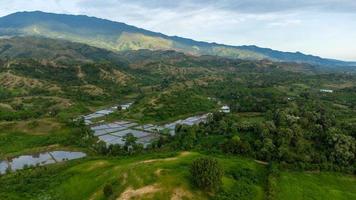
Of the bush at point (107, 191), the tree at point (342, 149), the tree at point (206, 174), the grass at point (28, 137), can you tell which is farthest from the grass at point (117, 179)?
the grass at point (28, 137)

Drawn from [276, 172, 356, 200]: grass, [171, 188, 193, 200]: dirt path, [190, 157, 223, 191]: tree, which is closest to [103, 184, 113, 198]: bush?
[171, 188, 193, 200]: dirt path

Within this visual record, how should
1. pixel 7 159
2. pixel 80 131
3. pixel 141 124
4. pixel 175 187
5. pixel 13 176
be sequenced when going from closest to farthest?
pixel 175 187 < pixel 13 176 < pixel 7 159 < pixel 80 131 < pixel 141 124

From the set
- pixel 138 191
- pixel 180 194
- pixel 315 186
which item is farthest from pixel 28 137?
pixel 315 186

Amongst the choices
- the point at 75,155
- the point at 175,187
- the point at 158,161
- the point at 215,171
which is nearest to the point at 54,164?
the point at 75,155

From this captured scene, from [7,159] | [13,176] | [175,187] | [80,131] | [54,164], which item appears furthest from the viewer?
[80,131]

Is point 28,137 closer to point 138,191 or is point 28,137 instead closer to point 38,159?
point 38,159

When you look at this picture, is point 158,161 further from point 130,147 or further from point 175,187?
point 130,147
